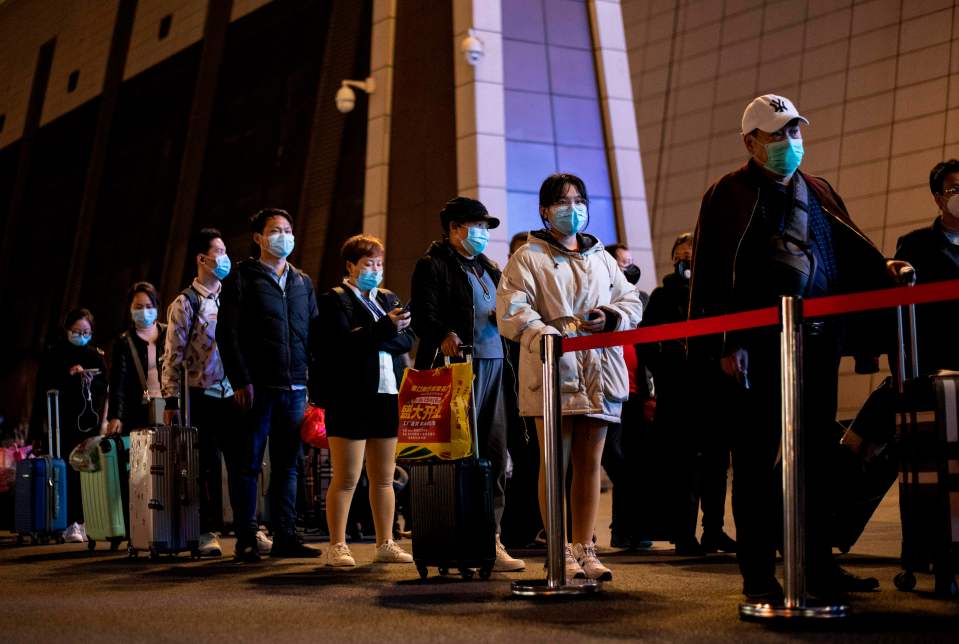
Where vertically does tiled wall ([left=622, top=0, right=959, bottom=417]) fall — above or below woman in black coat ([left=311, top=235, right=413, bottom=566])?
above

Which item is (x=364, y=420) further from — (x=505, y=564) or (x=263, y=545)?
(x=263, y=545)

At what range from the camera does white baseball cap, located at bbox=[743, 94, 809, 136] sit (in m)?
5.05

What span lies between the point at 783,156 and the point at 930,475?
1.32 metres

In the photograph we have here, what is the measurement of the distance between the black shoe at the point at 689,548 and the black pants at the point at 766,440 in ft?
9.15

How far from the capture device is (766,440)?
4.93 meters

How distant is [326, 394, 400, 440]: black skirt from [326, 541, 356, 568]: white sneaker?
23.5 inches

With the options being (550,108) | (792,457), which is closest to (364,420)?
(792,457)

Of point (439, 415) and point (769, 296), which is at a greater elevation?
point (769, 296)

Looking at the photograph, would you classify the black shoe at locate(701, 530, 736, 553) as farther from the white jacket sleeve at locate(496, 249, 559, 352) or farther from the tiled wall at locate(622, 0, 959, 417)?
the tiled wall at locate(622, 0, 959, 417)

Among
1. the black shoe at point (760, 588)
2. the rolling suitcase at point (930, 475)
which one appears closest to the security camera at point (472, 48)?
the rolling suitcase at point (930, 475)

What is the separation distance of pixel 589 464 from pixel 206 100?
18.8 meters

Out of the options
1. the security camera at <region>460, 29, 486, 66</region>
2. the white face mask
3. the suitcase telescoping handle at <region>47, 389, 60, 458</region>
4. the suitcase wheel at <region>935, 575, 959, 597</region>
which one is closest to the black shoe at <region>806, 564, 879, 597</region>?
the suitcase wheel at <region>935, 575, 959, 597</region>

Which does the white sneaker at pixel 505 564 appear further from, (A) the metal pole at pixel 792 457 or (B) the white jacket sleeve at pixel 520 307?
(A) the metal pole at pixel 792 457

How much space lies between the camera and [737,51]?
21891 mm
